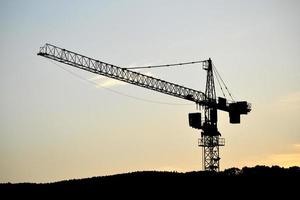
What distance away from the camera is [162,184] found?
2216 inches

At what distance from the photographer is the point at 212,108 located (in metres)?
110

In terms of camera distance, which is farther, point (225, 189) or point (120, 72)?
point (120, 72)

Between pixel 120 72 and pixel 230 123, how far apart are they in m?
23.2

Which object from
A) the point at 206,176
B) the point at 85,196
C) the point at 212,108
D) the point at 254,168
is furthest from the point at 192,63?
the point at 85,196

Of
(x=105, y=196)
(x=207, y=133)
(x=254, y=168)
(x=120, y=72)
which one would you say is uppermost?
(x=120, y=72)

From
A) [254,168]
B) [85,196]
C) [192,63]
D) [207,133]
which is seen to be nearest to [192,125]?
[207,133]

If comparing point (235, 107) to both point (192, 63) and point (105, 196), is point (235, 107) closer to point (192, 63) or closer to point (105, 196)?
point (192, 63)

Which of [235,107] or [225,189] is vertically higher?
[235,107]

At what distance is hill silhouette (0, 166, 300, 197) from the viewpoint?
54.5 m

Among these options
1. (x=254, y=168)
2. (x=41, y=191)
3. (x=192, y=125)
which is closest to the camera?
(x=41, y=191)

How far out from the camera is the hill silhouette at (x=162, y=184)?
54531mm

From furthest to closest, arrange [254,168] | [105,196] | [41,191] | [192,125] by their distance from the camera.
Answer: [192,125]
[254,168]
[41,191]
[105,196]

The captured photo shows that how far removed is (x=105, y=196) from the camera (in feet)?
176

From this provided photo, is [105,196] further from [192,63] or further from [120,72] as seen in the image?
[192,63]
